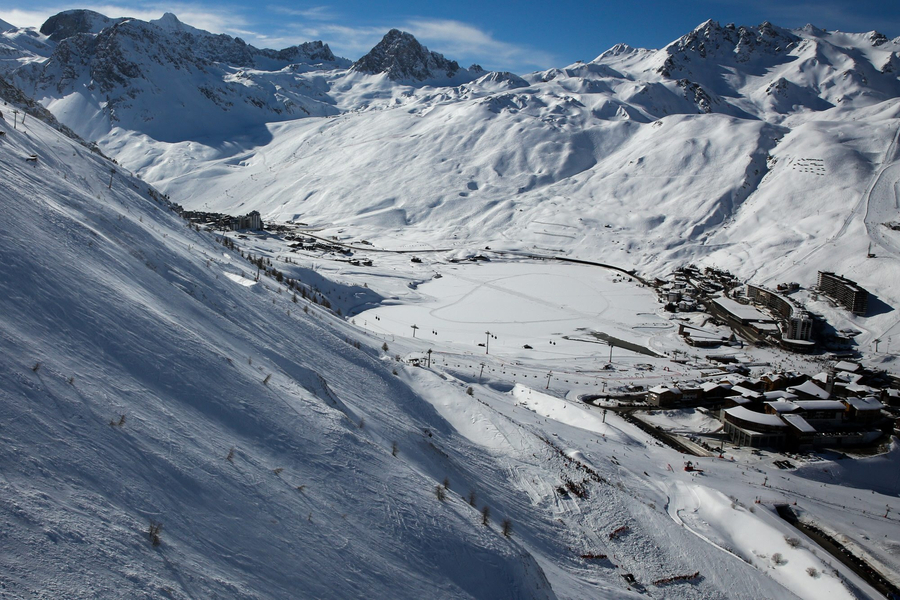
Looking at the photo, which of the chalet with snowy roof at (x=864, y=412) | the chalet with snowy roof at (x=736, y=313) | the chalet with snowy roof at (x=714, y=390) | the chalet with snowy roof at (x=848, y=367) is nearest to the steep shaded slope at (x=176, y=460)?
the chalet with snowy roof at (x=714, y=390)

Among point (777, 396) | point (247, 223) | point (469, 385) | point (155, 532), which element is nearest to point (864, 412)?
point (777, 396)

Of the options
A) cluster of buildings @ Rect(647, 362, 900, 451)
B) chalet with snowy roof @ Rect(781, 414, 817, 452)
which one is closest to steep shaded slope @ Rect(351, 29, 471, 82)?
cluster of buildings @ Rect(647, 362, 900, 451)

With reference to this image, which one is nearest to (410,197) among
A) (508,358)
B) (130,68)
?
(508,358)

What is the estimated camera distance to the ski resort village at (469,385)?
4254 millimetres

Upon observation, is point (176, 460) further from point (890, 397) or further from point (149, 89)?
point (149, 89)

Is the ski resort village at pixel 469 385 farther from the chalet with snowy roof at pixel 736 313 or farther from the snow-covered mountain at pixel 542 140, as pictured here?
the snow-covered mountain at pixel 542 140

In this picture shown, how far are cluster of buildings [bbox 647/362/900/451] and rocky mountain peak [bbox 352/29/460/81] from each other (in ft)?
525

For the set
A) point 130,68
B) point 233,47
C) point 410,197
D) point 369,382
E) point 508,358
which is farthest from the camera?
point 233,47

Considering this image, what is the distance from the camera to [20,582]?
292cm

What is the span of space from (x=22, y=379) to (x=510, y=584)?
15.1 feet

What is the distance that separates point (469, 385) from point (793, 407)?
14950 millimetres

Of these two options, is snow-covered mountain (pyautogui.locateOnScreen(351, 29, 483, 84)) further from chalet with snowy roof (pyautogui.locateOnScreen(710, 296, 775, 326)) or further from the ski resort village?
chalet with snowy roof (pyautogui.locateOnScreen(710, 296, 775, 326))

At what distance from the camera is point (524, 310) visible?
42781mm

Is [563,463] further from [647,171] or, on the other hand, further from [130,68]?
[130,68]
